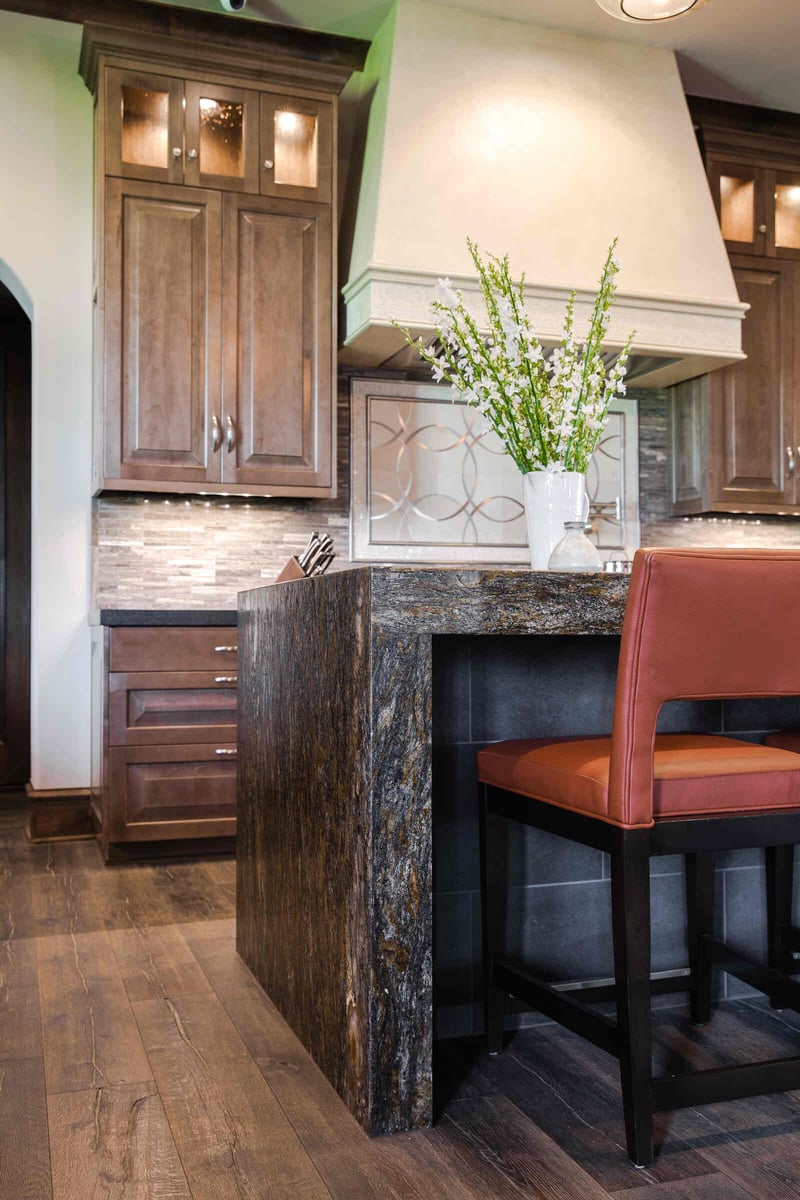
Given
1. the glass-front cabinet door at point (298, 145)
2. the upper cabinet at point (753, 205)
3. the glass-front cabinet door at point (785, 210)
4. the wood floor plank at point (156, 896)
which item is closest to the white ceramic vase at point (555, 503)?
the wood floor plank at point (156, 896)

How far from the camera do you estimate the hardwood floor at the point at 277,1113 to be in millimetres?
1443

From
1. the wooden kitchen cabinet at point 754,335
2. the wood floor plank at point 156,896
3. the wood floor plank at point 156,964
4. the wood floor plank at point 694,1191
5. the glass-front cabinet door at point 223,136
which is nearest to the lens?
the wood floor plank at point 694,1191

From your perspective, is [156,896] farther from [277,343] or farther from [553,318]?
[553,318]

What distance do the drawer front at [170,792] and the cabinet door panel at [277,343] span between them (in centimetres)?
103

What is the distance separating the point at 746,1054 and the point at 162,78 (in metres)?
3.66

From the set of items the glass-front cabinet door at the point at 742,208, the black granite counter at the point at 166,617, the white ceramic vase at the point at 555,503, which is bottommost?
the black granite counter at the point at 166,617

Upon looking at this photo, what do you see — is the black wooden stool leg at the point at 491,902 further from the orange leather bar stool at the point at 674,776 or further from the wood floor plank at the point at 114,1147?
the wood floor plank at the point at 114,1147

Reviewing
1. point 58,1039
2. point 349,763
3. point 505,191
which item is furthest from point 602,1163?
point 505,191

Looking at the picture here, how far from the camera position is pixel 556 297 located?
13.1ft

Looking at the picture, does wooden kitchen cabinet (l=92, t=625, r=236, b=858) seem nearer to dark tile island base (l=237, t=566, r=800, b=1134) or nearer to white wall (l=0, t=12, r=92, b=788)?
white wall (l=0, t=12, r=92, b=788)

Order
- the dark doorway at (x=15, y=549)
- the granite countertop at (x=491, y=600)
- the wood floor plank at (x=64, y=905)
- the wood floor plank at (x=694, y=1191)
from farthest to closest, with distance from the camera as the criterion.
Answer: the dark doorway at (x=15, y=549)
the wood floor plank at (x=64, y=905)
the granite countertop at (x=491, y=600)
the wood floor plank at (x=694, y=1191)

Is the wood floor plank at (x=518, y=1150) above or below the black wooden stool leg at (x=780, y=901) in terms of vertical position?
below

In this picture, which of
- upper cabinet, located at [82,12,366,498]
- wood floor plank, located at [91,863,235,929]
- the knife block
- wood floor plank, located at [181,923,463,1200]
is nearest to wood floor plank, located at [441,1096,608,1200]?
wood floor plank, located at [181,923,463,1200]

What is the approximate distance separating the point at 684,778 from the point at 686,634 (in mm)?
213
